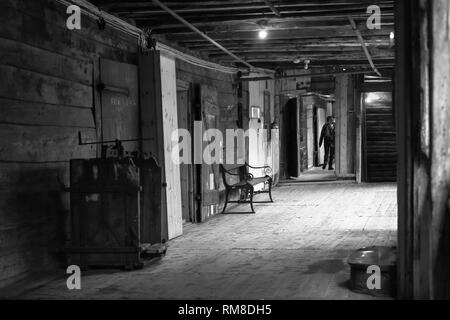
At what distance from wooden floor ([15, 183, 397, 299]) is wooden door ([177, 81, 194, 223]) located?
465 millimetres

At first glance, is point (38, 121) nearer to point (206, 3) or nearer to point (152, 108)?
point (152, 108)

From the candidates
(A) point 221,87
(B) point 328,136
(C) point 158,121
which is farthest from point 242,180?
(B) point 328,136

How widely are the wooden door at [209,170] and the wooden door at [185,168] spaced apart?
0.20 m

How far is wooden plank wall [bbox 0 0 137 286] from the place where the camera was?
5.09 meters

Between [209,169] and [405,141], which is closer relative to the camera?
[405,141]

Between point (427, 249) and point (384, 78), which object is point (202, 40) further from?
point (384, 78)

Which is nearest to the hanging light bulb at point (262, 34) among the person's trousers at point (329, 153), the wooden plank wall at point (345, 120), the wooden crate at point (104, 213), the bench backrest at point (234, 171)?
the bench backrest at point (234, 171)

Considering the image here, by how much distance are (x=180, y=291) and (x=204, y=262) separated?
1234mm

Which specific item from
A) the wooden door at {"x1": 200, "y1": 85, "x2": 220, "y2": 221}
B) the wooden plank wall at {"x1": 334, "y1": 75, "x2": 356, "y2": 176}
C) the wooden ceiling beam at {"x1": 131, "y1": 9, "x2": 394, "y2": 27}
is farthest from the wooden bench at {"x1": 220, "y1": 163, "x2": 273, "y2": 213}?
the wooden plank wall at {"x1": 334, "y1": 75, "x2": 356, "y2": 176}

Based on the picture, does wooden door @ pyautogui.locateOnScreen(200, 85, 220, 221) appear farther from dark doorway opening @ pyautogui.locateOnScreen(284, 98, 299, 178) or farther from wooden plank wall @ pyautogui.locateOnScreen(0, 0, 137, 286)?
dark doorway opening @ pyautogui.locateOnScreen(284, 98, 299, 178)

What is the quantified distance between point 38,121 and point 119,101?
1675 millimetres

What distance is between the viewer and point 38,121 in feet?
18.1

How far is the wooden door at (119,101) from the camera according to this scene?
6.75m

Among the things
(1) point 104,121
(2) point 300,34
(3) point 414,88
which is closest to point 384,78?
(2) point 300,34
